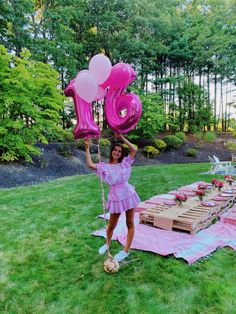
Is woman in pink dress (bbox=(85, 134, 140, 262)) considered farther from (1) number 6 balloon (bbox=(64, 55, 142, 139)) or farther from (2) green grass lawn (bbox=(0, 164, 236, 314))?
(2) green grass lawn (bbox=(0, 164, 236, 314))

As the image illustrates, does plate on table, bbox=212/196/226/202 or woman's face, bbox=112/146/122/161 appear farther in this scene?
plate on table, bbox=212/196/226/202

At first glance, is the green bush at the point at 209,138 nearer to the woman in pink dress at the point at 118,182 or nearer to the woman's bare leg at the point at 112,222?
the woman in pink dress at the point at 118,182

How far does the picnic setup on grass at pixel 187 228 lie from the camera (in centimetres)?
304

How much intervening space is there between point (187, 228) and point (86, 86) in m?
2.34

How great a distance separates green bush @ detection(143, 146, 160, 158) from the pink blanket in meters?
9.68

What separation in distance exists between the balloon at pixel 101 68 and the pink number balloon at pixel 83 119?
27 cm

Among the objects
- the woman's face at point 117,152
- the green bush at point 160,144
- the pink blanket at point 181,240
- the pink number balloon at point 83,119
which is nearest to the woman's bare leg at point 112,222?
the pink blanket at point 181,240

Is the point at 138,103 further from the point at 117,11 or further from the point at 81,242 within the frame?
the point at 117,11

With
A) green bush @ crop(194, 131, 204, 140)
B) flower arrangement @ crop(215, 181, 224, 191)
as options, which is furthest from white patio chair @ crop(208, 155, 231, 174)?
green bush @ crop(194, 131, 204, 140)

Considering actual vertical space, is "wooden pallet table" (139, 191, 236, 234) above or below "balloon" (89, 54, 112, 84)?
below

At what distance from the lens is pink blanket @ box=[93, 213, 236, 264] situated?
9.62ft

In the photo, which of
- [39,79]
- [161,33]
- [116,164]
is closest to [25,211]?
[116,164]

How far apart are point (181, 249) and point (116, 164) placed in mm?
1333


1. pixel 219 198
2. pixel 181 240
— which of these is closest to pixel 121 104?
pixel 181 240
